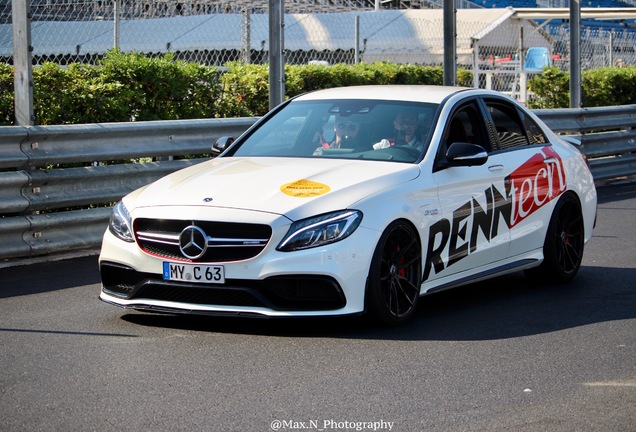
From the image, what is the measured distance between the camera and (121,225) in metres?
7.11

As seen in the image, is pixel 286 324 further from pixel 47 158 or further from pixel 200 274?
pixel 47 158

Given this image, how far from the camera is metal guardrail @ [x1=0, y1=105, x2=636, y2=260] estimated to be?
956 centimetres

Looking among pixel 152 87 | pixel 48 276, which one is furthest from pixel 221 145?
pixel 152 87

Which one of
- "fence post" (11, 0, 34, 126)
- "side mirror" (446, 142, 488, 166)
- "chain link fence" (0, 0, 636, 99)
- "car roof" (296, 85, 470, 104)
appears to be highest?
"chain link fence" (0, 0, 636, 99)

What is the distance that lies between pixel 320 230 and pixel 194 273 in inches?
30.5

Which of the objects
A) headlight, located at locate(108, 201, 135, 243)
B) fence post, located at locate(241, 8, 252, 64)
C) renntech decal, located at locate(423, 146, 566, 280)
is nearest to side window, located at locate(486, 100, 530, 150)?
renntech decal, located at locate(423, 146, 566, 280)

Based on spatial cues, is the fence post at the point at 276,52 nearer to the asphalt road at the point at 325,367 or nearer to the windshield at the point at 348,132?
the windshield at the point at 348,132

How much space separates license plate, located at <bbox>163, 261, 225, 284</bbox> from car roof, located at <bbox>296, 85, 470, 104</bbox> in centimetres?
226

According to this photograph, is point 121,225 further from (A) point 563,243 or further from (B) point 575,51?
(B) point 575,51

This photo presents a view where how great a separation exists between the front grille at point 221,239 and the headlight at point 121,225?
0.87 ft

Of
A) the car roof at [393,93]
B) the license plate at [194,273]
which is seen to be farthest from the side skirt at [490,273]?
the license plate at [194,273]

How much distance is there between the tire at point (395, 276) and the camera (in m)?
6.80

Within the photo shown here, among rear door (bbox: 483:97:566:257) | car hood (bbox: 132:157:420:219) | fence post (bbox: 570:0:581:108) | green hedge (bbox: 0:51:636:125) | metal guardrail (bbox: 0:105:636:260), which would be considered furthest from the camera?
fence post (bbox: 570:0:581:108)

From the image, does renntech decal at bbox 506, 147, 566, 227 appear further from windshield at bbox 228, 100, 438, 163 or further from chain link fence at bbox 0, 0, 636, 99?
chain link fence at bbox 0, 0, 636, 99
